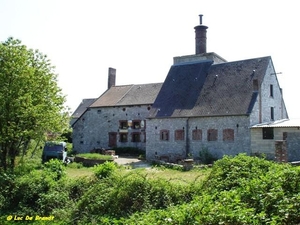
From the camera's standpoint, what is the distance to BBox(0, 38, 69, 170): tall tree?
13547 millimetres

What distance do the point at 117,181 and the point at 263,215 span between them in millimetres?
7032

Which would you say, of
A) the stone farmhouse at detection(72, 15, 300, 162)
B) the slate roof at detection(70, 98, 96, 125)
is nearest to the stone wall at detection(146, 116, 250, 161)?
the stone farmhouse at detection(72, 15, 300, 162)

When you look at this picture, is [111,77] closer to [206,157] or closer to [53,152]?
[53,152]

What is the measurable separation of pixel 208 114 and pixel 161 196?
1540cm

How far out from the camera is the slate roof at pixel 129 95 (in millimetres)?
33269

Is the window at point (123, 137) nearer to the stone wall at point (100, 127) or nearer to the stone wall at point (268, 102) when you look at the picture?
the stone wall at point (100, 127)

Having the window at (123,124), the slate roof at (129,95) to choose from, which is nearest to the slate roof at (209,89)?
the slate roof at (129,95)

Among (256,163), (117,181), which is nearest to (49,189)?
(117,181)

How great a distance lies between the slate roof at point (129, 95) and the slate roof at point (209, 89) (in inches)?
153

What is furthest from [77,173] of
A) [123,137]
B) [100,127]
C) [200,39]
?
[200,39]

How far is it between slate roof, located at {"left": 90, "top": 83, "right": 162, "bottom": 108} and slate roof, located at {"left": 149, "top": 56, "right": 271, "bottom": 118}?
3878mm

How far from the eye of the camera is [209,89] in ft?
88.3

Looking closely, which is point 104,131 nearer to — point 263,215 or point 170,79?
point 170,79

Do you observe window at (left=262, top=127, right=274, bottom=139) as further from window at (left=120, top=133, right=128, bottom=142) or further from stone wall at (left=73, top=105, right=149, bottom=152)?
window at (left=120, top=133, right=128, bottom=142)
